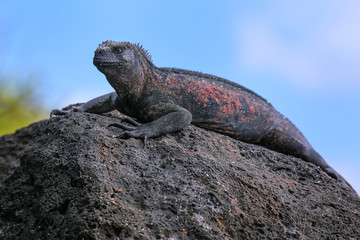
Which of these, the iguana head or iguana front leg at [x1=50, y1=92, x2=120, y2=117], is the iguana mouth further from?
iguana front leg at [x1=50, y1=92, x2=120, y2=117]

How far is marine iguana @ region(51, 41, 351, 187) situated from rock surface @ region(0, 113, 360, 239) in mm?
334

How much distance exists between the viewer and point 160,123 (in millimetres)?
4324

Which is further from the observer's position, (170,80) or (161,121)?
(170,80)

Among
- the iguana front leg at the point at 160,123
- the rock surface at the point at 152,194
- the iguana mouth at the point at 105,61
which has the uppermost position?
the iguana mouth at the point at 105,61

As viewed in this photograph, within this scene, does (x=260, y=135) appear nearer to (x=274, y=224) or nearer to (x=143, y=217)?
(x=274, y=224)

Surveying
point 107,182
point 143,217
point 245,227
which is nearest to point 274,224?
point 245,227

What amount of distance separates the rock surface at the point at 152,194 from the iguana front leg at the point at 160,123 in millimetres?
83

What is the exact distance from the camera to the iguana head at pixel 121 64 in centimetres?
426

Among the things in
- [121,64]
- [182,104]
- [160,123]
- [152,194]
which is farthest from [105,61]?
[152,194]

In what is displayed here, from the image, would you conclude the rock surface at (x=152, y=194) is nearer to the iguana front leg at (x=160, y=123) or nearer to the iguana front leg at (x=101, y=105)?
the iguana front leg at (x=160, y=123)

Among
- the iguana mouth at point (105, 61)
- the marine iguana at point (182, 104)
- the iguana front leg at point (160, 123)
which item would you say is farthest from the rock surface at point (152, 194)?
the iguana mouth at point (105, 61)

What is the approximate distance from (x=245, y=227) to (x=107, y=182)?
1.25m

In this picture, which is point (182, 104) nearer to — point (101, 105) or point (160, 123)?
point (160, 123)

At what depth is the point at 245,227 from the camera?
3510 millimetres
